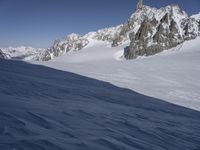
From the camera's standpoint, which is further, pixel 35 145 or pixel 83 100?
pixel 83 100

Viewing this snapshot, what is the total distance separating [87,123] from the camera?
28.9ft

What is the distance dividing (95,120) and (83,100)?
146 inches

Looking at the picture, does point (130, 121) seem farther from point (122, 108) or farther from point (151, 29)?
point (151, 29)

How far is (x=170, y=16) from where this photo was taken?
88.8m

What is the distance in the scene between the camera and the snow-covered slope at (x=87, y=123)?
6.75m

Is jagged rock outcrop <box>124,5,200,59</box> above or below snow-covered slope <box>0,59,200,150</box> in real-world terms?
above

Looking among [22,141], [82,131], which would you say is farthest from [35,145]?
[82,131]

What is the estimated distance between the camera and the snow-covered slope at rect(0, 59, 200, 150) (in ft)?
22.1

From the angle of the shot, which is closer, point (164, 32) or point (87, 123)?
point (87, 123)

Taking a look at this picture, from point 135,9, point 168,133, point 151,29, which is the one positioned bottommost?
point 168,133

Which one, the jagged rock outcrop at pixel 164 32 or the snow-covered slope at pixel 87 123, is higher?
the jagged rock outcrop at pixel 164 32

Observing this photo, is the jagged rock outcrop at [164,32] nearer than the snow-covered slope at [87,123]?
No

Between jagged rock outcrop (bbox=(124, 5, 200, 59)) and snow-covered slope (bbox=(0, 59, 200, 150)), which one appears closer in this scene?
snow-covered slope (bbox=(0, 59, 200, 150))

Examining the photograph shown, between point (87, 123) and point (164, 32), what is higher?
point (164, 32)
